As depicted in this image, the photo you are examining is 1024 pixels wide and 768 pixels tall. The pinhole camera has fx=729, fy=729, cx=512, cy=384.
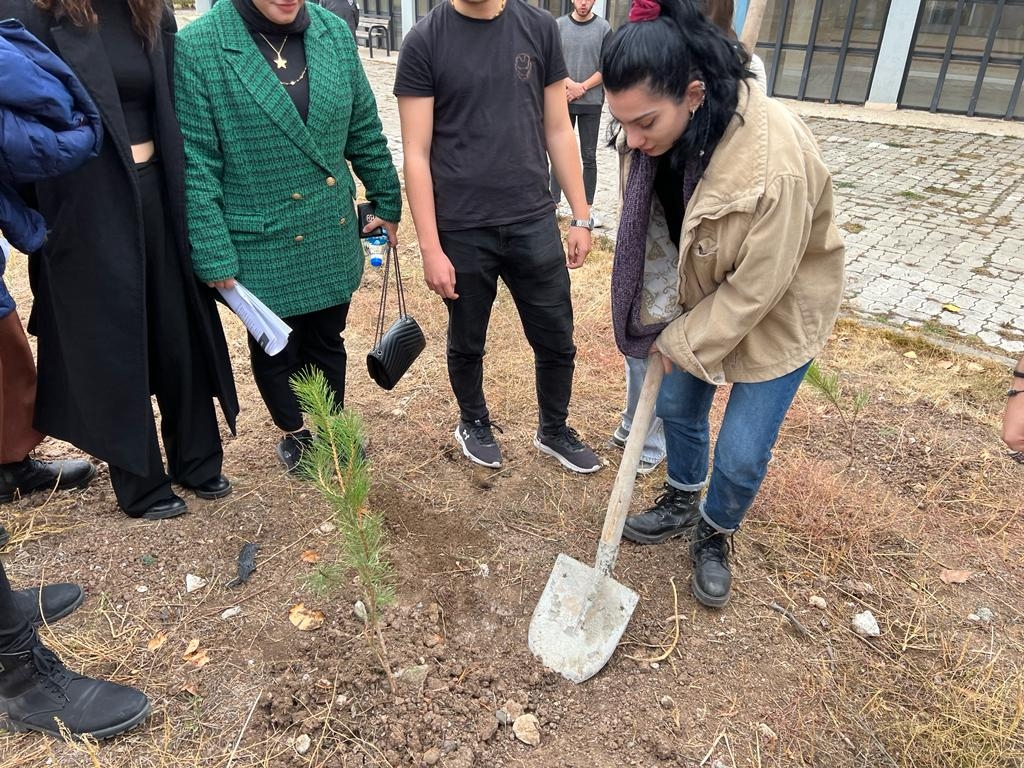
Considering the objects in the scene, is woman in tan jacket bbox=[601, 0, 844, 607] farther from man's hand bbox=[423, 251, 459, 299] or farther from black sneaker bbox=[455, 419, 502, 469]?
black sneaker bbox=[455, 419, 502, 469]

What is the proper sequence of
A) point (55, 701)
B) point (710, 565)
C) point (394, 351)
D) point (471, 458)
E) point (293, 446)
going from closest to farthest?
point (55, 701) < point (710, 565) < point (394, 351) < point (293, 446) < point (471, 458)

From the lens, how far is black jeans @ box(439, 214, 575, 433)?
8.46 feet

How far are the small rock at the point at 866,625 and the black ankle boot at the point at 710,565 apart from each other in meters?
0.40

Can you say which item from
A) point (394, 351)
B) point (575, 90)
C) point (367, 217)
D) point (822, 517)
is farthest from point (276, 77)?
point (575, 90)

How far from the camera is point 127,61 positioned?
2.04 meters

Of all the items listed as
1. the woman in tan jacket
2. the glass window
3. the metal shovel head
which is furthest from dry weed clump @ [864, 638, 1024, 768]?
the glass window

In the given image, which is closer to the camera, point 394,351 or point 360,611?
point 360,611

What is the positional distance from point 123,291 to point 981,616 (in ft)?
9.43

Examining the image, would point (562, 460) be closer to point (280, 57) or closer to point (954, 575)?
point (954, 575)

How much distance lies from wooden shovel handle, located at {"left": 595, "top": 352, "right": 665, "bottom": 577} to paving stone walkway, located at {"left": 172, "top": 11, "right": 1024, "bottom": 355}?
9.80ft

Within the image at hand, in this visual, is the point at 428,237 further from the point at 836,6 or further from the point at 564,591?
the point at 836,6

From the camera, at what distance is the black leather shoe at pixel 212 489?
2752 millimetres

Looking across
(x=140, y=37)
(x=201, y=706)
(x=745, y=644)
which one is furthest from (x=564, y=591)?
(x=140, y=37)

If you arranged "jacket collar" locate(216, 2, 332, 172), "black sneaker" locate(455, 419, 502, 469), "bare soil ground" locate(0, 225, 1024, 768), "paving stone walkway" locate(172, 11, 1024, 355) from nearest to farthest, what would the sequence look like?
"bare soil ground" locate(0, 225, 1024, 768) → "jacket collar" locate(216, 2, 332, 172) → "black sneaker" locate(455, 419, 502, 469) → "paving stone walkway" locate(172, 11, 1024, 355)
